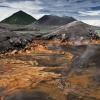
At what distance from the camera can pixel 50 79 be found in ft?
47.0

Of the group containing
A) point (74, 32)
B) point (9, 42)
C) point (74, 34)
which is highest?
point (74, 32)

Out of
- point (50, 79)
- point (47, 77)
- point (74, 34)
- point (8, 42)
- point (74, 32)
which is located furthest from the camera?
point (74, 32)

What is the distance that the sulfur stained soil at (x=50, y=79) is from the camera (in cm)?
1162

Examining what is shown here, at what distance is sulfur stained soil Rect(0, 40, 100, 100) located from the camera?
11.6m

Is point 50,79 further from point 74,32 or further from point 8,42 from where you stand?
point 74,32

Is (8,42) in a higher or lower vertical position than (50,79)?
higher

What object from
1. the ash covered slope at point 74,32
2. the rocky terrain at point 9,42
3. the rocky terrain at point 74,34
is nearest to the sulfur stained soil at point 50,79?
the rocky terrain at point 9,42

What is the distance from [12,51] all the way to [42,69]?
907 centimetres

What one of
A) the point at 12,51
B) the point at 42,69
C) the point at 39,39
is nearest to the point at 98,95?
A: the point at 42,69

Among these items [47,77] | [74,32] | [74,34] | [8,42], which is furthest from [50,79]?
[74,32]

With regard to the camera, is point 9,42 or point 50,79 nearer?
point 50,79

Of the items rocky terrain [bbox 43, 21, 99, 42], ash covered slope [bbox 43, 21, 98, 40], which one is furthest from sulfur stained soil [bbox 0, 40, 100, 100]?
ash covered slope [bbox 43, 21, 98, 40]

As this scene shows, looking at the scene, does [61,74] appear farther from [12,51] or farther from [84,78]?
[12,51]

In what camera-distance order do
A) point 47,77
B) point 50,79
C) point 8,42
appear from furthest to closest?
point 8,42
point 47,77
point 50,79
